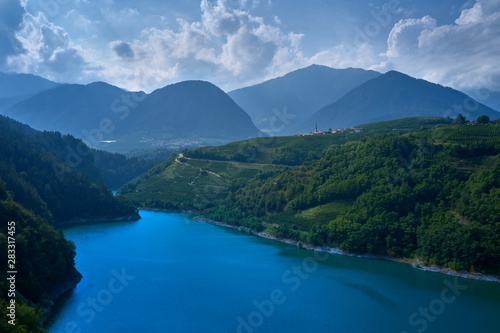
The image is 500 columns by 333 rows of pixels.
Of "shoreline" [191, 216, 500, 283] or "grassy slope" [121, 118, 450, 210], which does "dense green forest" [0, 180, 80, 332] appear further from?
"grassy slope" [121, 118, 450, 210]

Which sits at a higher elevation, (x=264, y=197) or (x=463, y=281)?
(x=264, y=197)

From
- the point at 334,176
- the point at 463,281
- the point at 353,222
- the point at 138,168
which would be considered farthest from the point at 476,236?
the point at 138,168

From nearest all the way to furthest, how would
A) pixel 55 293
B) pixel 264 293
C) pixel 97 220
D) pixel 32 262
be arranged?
pixel 32 262 → pixel 55 293 → pixel 264 293 → pixel 97 220

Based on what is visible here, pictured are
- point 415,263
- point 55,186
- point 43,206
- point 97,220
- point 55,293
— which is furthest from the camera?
point 97,220

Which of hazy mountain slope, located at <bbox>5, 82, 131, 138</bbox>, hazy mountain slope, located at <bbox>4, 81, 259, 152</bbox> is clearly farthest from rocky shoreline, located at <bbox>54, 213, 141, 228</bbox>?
hazy mountain slope, located at <bbox>5, 82, 131, 138</bbox>

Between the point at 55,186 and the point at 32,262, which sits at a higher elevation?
the point at 55,186

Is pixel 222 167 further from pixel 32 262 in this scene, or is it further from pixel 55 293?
pixel 32 262

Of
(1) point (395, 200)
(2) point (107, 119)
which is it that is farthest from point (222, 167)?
(2) point (107, 119)

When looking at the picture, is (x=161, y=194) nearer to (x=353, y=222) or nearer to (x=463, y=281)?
(x=353, y=222)
